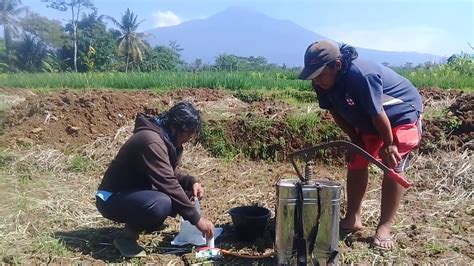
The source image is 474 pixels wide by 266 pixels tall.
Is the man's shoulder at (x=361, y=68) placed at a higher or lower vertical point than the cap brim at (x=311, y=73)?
higher

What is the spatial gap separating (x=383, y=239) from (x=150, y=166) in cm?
165

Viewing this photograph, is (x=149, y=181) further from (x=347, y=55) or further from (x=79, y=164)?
(x=79, y=164)

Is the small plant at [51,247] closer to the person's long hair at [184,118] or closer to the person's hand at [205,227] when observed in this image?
the person's hand at [205,227]

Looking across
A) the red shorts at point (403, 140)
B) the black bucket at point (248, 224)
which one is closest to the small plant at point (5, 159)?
the black bucket at point (248, 224)

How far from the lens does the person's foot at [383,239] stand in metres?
3.38

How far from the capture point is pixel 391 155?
3180 mm

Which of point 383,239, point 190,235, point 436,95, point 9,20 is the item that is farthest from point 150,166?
point 9,20

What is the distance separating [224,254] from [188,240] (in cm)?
31

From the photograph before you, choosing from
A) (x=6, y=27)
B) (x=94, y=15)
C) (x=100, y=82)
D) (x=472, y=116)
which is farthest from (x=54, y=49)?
(x=472, y=116)

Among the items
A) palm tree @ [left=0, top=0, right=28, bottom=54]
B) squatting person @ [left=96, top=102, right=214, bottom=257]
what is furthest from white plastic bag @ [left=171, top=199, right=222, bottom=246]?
palm tree @ [left=0, top=0, right=28, bottom=54]

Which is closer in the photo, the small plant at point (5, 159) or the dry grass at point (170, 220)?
the dry grass at point (170, 220)

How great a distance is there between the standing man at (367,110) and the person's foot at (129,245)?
1493mm

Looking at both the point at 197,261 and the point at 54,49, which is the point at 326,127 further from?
the point at 54,49

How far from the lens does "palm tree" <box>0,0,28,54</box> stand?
34.4 m
